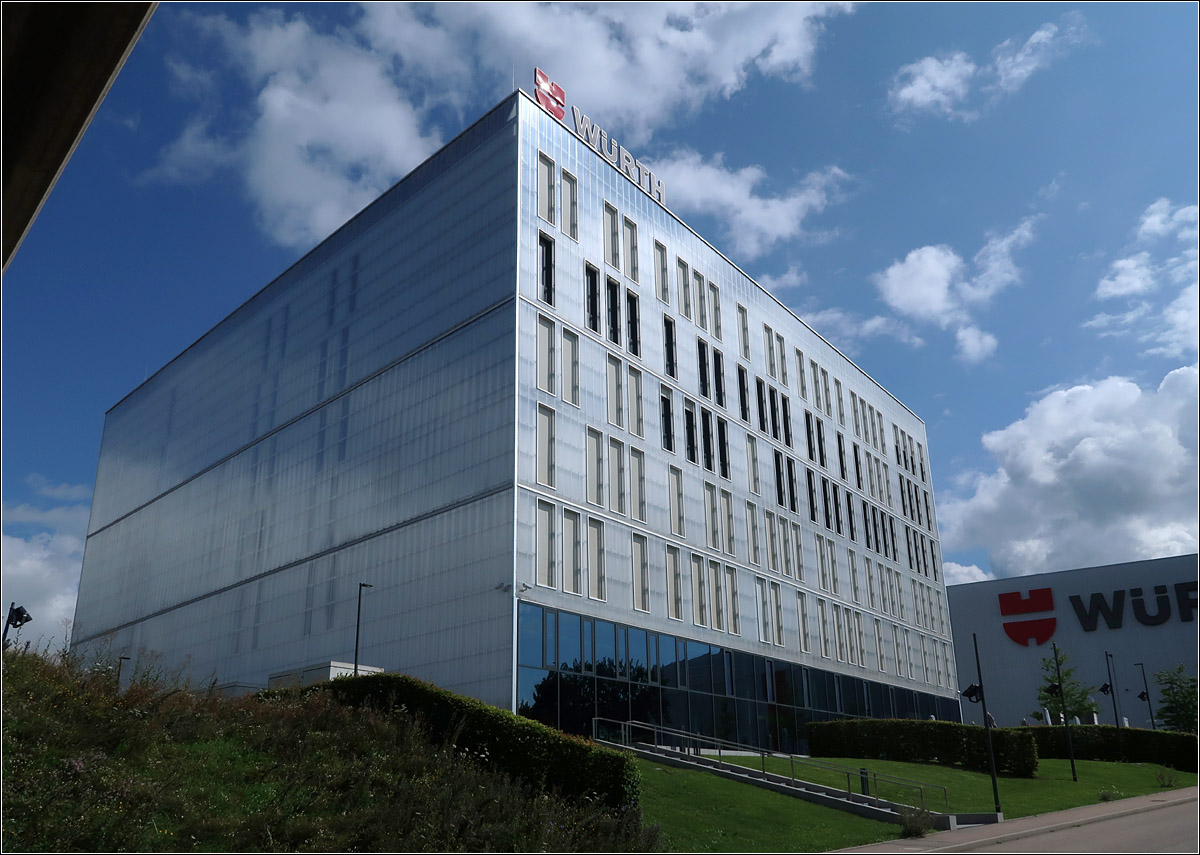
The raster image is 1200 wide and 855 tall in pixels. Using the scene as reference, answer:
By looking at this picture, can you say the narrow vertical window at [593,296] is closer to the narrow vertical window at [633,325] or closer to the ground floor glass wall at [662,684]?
the narrow vertical window at [633,325]

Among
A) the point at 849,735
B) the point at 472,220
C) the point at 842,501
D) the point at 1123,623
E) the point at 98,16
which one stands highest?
the point at 472,220

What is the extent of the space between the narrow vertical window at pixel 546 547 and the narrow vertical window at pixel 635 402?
25.3ft

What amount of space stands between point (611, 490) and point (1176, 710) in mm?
54126

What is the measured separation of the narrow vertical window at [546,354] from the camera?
132ft

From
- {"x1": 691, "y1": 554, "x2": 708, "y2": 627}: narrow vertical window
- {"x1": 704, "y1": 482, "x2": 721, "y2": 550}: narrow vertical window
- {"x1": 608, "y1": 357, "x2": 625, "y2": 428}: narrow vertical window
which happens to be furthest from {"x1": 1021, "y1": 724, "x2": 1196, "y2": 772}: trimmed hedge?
{"x1": 608, "y1": 357, "x2": 625, "y2": 428}: narrow vertical window

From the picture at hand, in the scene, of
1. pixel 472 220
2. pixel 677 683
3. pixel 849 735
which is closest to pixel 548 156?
pixel 472 220

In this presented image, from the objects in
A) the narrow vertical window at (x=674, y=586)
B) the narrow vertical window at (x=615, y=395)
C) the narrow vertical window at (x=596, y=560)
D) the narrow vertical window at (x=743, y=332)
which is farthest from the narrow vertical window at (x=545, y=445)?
the narrow vertical window at (x=743, y=332)

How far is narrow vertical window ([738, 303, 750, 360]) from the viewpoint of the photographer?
56031 mm

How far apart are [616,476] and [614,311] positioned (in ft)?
27.9

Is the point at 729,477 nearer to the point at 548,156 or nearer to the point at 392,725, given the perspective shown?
the point at 548,156

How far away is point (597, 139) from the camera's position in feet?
160

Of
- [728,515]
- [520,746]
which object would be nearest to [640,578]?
[728,515]

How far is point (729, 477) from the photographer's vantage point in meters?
51.2

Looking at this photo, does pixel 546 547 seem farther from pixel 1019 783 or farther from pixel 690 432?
pixel 1019 783
